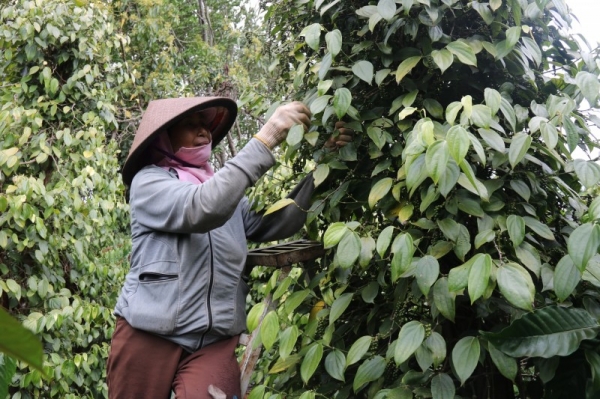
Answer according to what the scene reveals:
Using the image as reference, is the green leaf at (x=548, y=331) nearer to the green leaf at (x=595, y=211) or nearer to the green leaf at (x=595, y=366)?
the green leaf at (x=595, y=366)

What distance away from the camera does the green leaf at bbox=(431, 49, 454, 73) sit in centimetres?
141

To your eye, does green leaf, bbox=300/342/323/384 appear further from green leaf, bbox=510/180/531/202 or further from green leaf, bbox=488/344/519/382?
green leaf, bbox=510/180/531/202

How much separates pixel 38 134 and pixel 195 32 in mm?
5524

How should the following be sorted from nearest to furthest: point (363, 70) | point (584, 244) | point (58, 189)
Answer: point (584, 244) → point (363, 70) → point (58, 189)

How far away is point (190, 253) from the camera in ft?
6.05

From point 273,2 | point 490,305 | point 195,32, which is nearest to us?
point 490,305

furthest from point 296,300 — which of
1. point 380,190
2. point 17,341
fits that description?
point 17,341

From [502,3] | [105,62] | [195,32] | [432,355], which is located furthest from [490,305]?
[195,32]

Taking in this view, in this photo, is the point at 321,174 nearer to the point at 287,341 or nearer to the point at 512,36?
the point at 287,341

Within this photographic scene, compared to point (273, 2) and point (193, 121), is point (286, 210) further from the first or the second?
point (273, 2)

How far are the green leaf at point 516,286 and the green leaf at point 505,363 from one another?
0.44 ft

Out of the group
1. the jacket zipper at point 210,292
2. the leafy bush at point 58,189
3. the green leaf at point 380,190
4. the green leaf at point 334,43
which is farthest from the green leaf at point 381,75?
the leafy bush at point 58,189

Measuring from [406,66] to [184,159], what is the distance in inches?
31.2

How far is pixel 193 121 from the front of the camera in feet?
6.74
